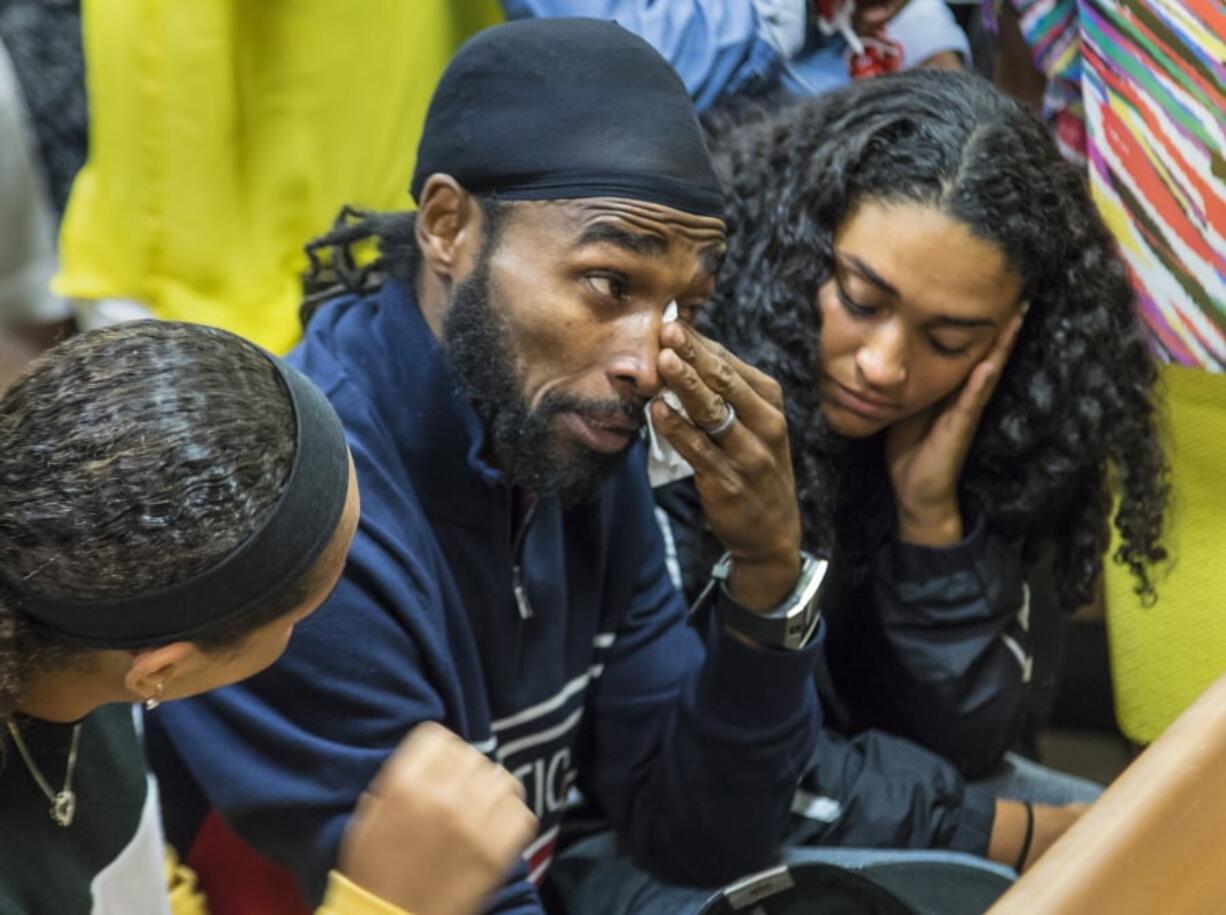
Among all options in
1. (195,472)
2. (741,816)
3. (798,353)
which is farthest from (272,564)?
(798,353)

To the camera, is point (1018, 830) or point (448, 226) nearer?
point (448, 226)

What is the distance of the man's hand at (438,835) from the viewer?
0.81m

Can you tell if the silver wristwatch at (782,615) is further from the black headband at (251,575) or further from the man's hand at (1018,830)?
the black headband at (251,575)

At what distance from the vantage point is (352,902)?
2.64 ft

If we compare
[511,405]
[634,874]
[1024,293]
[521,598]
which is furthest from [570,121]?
[634,874]

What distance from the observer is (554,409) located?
117 centimetres

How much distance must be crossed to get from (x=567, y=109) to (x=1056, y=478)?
77 cm

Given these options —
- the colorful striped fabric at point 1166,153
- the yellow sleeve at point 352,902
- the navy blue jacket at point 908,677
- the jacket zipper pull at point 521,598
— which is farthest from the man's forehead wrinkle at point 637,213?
the colorful striped fabric at point 1166,153

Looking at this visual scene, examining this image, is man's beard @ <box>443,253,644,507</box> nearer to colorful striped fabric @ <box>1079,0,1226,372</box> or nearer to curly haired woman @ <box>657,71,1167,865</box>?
curly haired woman @ <box>657,71,1167,865</box>

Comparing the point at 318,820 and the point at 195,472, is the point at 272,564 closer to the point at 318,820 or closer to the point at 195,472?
the point at 195,472

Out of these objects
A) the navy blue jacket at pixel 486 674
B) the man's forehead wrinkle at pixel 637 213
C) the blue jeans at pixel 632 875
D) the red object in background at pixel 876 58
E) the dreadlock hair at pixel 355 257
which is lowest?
the blue jeans at pixel 632 875

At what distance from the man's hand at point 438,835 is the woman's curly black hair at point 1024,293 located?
0.77m

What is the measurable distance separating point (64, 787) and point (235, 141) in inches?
29.8

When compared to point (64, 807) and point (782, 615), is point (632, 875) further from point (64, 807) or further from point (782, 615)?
point (64, 807)
